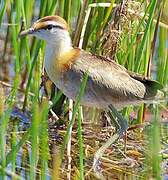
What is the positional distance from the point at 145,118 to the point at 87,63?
1339 mm

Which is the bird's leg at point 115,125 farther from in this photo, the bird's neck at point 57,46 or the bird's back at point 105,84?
the bird's neck at point 57,46

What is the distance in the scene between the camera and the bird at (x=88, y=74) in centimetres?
573

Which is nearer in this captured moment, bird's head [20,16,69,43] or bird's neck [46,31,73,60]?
bird's head [20,16,69,43]

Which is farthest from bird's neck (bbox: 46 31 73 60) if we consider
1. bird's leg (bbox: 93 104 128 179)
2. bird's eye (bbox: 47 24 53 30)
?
bird's leg (bbox: 93 104 128 179)

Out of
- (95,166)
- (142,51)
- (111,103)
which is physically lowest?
(95,166)

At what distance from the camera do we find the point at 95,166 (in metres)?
5.70

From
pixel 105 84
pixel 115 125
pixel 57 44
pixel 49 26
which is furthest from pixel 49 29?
pixel 115 125

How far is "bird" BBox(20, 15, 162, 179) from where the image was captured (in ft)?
18.8

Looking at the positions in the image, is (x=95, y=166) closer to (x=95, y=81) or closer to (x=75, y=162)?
(x=75, y=162)

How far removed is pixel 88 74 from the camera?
565 centimetres

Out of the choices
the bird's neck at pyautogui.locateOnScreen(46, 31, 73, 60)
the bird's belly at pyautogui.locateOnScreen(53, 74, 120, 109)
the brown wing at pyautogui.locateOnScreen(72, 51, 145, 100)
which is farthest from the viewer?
the bird's neck at pyautogui.locateOnScreen(46, 31, 73, 60)

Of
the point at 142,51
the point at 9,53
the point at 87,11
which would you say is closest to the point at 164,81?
the point at 142,51

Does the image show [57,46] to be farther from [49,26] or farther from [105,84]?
[105,84]

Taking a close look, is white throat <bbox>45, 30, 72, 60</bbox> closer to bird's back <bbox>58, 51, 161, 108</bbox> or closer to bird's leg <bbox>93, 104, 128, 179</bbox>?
bird's back <bbox>58, 51, 161, 108</bbox>
